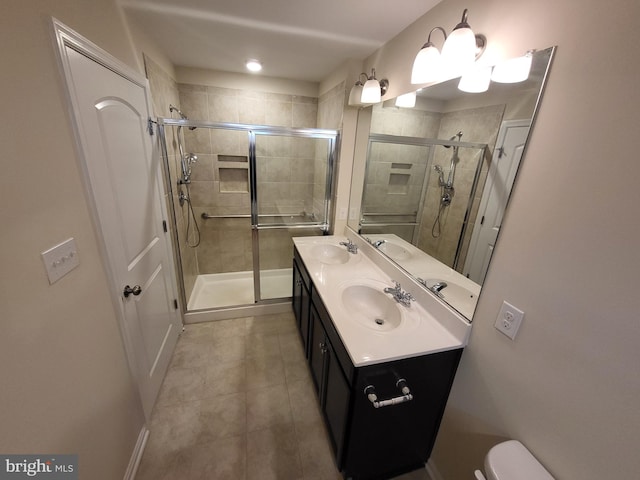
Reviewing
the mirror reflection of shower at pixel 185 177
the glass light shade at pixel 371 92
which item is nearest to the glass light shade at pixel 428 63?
the glass light shade at pixel 371 92

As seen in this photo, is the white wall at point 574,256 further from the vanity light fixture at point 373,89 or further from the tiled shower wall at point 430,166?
the vanity light fixture at point 373,89

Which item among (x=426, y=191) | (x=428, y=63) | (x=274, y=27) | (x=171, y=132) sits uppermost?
(x=274, y=27)

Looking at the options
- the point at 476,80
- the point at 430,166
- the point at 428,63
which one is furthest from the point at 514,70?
the point at 430,166

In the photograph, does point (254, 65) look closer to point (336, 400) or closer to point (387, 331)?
point (387, 331)

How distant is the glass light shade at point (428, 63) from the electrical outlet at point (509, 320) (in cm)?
108

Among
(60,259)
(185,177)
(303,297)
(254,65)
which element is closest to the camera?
(60,259)

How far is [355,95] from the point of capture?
188 centimetres

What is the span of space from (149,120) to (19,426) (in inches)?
66.8

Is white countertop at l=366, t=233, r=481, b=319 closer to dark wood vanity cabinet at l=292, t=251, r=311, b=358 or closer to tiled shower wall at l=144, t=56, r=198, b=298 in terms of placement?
dark wood vanity cabinet at l=292, t=251, r=311, b=358

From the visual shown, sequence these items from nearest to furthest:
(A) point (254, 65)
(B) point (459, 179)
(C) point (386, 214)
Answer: (B) point (459, 179)
(C) point (386, 214)
(A) point (254, 65)

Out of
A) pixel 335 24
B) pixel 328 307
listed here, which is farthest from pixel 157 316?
pixel 335 24

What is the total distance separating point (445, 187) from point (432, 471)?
1589 millimetres

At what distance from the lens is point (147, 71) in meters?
1.70

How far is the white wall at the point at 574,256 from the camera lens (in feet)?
2.09
